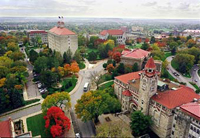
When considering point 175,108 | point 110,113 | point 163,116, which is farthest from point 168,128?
point 110,113

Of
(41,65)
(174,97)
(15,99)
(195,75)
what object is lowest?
(15,99)

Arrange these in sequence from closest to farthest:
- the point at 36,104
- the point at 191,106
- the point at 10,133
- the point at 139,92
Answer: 1. the point at 10,133
2. the point at 191,106
3. the point at 139,92
4. the point at 36,104

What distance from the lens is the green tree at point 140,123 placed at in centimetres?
3614

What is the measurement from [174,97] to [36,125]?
111 feet

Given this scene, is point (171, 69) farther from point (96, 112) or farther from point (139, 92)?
point (96, 112)

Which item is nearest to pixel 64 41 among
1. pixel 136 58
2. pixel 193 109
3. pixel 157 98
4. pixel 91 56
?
pixel 91 56

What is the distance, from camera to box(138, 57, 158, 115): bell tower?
3659cm

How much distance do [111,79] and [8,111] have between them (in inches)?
1442

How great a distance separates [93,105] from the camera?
38.6 m

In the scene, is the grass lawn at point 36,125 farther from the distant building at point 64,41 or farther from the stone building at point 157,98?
the distant building at point 64,41

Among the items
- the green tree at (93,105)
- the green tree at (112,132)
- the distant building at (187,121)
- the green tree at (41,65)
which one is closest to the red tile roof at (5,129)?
the green tree at (93,105)

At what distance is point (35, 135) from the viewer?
36.8 m

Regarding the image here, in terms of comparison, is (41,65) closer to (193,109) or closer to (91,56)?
(91,56)

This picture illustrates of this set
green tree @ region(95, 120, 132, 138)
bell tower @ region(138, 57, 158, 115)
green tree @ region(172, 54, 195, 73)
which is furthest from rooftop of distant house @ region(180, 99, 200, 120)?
green tree @ region(172, 54, 195, 73)
